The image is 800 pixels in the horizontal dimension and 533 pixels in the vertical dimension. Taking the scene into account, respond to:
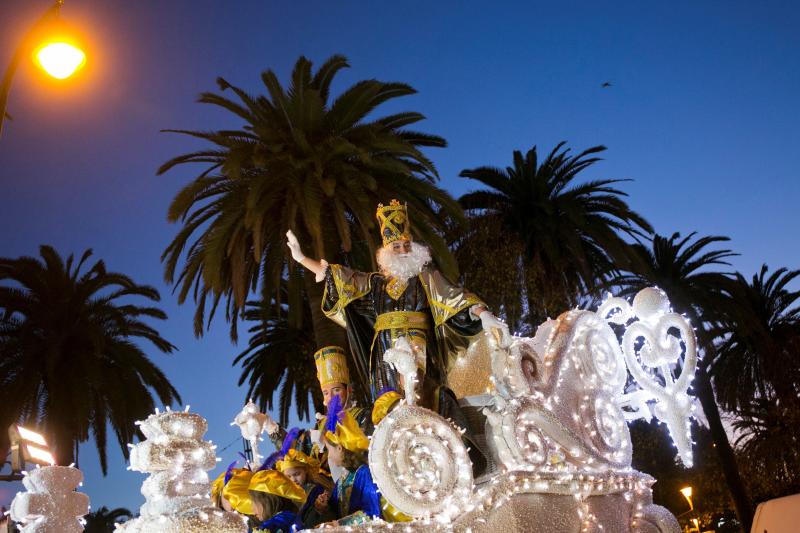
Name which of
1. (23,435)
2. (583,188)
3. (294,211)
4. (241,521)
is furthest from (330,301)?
(583,188)

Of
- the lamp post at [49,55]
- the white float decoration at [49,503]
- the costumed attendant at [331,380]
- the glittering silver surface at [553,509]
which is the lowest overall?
the glittering silver surface at [553,509]

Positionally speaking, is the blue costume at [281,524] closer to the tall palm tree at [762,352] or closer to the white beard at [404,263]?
the white beard at [404,263]

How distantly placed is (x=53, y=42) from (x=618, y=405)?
6056mm

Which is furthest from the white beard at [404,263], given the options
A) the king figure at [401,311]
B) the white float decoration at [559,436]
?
the white float decoration at [559,436]

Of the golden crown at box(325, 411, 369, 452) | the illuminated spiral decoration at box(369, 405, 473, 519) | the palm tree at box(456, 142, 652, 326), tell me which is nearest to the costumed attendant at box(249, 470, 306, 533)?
the golden crown at box(325, 411, 369, 452)

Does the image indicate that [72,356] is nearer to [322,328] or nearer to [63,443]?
[63,443]

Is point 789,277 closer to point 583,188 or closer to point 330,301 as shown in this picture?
point 583,188

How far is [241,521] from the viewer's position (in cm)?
280

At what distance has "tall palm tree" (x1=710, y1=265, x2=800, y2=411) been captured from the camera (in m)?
21.9

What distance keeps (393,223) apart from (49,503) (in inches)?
143

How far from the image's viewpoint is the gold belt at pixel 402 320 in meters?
5.86

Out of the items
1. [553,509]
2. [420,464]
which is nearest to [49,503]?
[420,464]

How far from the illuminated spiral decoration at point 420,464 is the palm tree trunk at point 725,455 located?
17179 millimetres

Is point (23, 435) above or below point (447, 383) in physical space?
above
